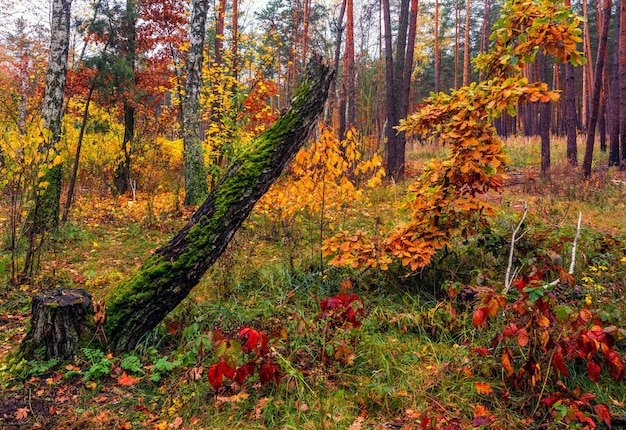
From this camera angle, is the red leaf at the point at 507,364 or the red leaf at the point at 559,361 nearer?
the red leaf at the point at 559,361

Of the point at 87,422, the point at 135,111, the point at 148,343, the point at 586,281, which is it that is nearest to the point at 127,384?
the point at 87,422

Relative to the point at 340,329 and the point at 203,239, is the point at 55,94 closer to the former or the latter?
the point at 203,239

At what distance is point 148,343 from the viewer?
10.3 ft

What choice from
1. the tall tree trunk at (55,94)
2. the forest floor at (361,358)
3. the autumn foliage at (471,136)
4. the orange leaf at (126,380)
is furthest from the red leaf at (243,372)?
the tall tree trunk at (55,94)

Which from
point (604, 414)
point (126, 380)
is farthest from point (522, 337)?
point (126, 380)

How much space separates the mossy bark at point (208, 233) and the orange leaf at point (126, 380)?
0.35 metres

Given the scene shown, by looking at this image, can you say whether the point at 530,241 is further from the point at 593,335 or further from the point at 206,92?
the point at 206,92

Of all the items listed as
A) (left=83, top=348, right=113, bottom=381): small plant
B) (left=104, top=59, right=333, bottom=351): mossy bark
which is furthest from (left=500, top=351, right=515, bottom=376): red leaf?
(left=83, top=348, right=113, bottom=381): small plant

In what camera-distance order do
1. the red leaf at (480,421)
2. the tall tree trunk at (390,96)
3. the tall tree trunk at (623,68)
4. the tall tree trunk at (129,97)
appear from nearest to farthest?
the red leaf at (480,421)
the tall tree trunk at (129,97)
the tall tree trunk at (623,68)
the tall tree trunk at (390,96)

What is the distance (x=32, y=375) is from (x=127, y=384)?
2.14 ft

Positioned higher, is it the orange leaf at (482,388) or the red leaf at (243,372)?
the red leaf at (243,372)

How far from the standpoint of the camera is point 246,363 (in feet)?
8.01

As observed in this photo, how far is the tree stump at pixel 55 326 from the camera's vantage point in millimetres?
2746

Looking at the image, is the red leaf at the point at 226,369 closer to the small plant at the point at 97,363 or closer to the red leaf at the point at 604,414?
the small plant at the point at 97,363
